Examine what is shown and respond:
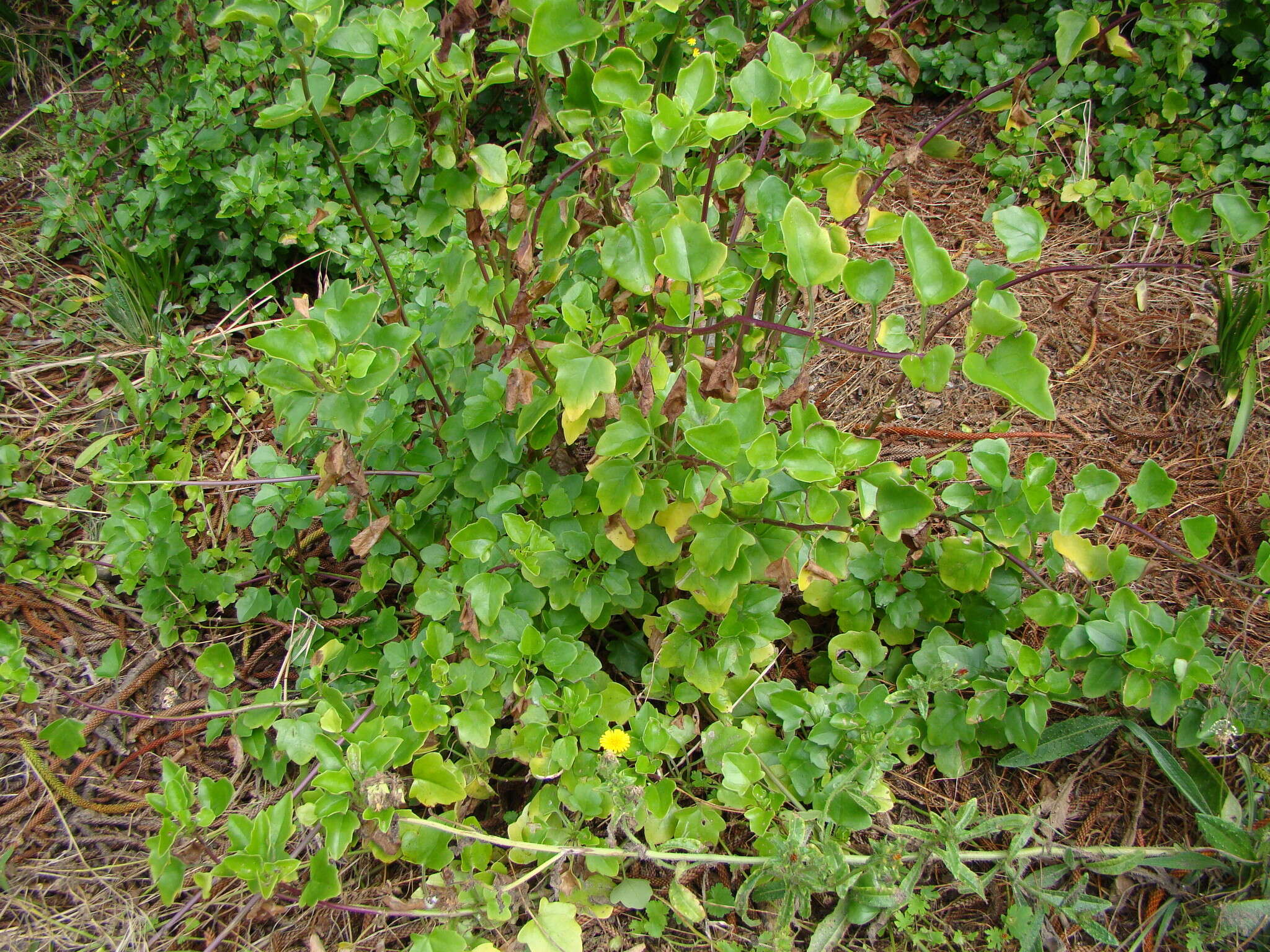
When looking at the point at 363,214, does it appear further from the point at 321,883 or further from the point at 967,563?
the point at 967,563

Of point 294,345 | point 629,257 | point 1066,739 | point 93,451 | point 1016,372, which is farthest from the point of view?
point 93,451

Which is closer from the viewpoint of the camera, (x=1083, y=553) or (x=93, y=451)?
(x=1083, y=553)

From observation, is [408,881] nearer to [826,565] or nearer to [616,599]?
[616,599]

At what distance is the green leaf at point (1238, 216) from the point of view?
1.57 m

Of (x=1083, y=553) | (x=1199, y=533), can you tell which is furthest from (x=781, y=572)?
(x=1199, y=533)

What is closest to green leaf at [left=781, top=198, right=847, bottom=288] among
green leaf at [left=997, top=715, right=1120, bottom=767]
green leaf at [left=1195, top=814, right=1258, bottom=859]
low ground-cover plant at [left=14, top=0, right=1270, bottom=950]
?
low ground-cover plant at [left=14, top=0, right=1270, bottom=950]

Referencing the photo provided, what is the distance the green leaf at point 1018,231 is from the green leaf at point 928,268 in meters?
0.16

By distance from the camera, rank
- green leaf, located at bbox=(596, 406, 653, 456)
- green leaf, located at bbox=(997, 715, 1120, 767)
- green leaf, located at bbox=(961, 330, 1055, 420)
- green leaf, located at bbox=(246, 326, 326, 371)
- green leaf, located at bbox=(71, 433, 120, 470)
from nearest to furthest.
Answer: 1. green leaf, located at bbox=(961, 330, 1055, 420)
2. green leaf, located at bbox=(246, 326, 326, 371)
3. green leaf, located at bbox=(596, 406, 653, 456)
4. green leaf, located at bbox=(997, 715, 1120, 767)
5. green leaf, located at bbox=(71, 433, 120, 470)

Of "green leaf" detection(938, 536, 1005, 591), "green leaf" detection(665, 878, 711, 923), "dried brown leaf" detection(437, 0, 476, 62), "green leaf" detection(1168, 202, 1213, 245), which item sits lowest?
"green leaf" detection(665, 878, 711, 923)

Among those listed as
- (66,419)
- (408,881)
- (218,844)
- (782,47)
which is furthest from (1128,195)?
(66,419)

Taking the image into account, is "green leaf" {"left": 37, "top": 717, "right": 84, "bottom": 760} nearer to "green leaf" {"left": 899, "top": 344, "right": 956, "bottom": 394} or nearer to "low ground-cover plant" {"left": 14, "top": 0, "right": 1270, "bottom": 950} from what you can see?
"low ground-cover plant" {"left": 14, "top": 0, "right": 1270, "bottom": 950}

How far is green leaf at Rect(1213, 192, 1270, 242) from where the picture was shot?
1.57 meters

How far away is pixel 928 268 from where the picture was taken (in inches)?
51.8

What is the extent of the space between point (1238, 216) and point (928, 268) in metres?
0.76
